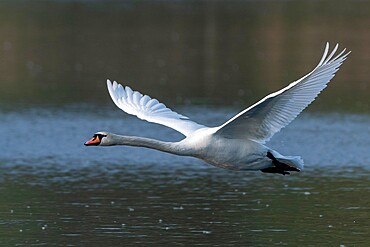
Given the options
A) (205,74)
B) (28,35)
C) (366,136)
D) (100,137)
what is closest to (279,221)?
→ (100,137)

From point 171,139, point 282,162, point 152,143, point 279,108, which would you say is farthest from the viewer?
point 171,139

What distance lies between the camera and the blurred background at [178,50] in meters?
24.1

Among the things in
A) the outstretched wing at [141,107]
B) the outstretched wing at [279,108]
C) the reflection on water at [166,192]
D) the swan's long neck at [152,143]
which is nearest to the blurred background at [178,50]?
the reflection on water at [166,192]

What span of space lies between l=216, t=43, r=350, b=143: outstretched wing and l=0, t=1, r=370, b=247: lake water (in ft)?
3.79

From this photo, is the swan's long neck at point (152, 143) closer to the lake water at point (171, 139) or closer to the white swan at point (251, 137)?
the white swan at point (251, 137)

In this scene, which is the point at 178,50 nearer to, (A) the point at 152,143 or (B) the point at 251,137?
(B) the point at 251,137

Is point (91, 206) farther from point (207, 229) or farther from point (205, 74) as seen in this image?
point (205, 74)

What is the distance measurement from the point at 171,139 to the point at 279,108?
7.52 m

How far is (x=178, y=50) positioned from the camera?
1325 inches

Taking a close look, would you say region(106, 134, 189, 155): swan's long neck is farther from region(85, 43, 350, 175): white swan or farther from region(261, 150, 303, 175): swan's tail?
region(261, 150, 303, 175): swan's tail

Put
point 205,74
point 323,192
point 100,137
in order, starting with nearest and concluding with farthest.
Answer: point 100,137
point 323,192
point 205,74

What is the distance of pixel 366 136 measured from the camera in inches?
725

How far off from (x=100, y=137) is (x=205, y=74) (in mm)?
16977

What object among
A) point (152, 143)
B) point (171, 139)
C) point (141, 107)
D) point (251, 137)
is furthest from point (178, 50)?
point (152, 143)
